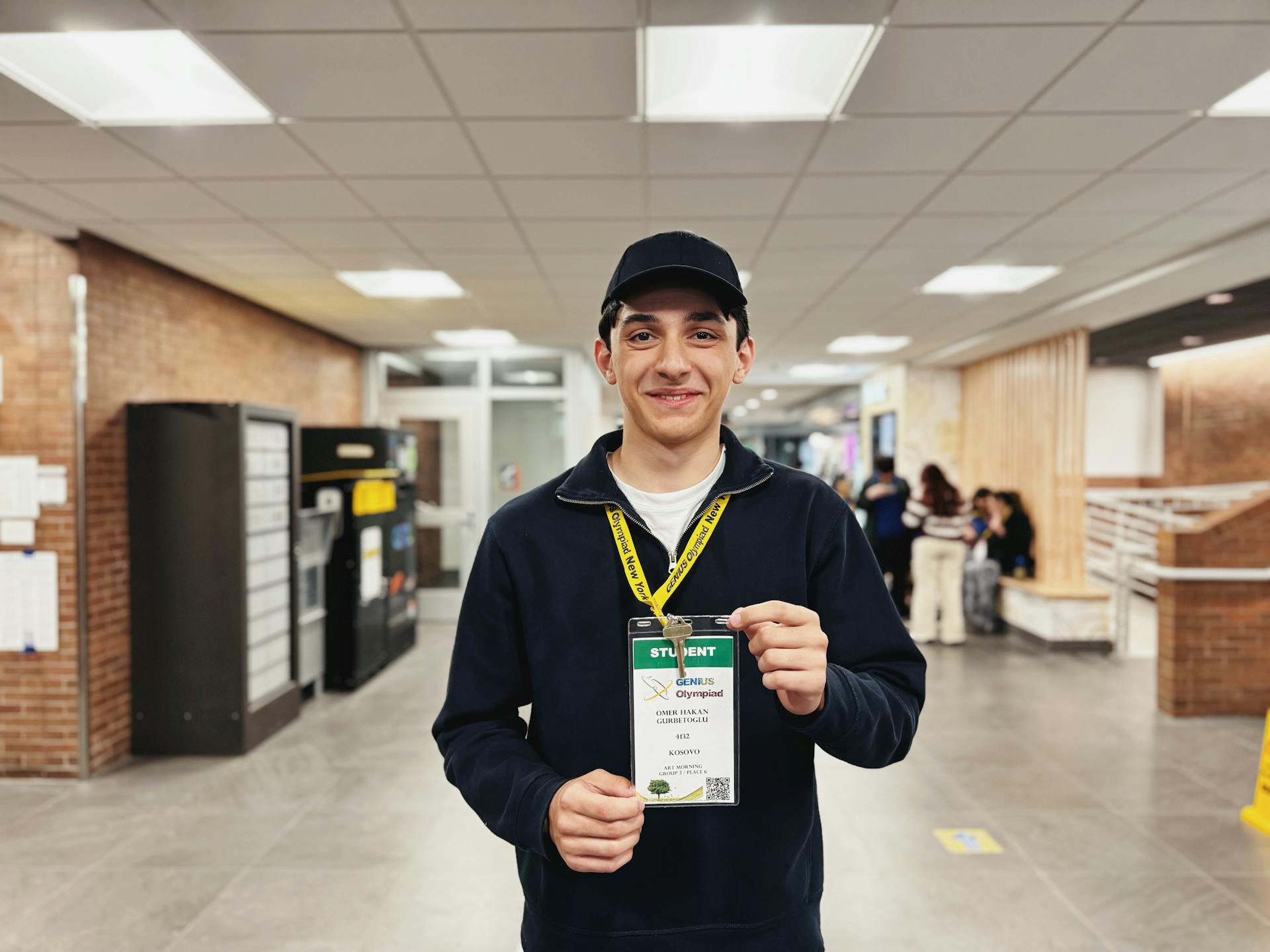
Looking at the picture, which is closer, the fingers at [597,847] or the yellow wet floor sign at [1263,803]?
the fingers at [597,847]

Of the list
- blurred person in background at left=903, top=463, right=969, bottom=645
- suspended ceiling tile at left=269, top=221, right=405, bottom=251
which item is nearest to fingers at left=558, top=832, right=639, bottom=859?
suspended ceiling tile at left=269, top=221, right=405, bottom=251

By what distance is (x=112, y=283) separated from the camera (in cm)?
445

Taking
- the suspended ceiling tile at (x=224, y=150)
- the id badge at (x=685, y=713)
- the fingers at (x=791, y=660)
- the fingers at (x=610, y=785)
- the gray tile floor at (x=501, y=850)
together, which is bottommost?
the gray tile floor at (x=501, y=850)

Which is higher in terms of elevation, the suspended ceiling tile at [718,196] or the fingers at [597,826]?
the suspended ceiling tile at [718,196]

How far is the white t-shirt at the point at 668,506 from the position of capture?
4.12 ft

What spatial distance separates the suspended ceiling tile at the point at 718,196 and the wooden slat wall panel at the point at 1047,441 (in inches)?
183

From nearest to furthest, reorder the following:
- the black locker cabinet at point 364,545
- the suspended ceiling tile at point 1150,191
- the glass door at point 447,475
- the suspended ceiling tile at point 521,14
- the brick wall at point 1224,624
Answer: the suspended ceiling tile at point 521,14 < the suspended ceiling tile at point 1150,191 < the brick wall at point 1224,624 < the black locker cabinet at point 364,545 < the glass door at point 447,475

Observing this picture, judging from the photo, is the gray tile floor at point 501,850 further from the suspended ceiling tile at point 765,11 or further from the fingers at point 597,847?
the suspended ceiling tile at point 765,11

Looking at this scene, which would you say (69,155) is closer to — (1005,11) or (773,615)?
(1005,11)

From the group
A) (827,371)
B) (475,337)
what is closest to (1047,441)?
(827,371)

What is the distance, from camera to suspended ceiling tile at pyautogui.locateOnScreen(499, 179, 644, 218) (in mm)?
3549

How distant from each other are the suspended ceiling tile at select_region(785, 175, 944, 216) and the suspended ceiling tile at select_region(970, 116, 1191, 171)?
0.98 ft

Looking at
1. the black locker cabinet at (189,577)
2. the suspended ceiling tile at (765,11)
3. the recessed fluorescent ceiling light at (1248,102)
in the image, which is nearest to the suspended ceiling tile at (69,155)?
the black locker cabinet at (189,577)

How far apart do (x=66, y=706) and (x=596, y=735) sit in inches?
167
